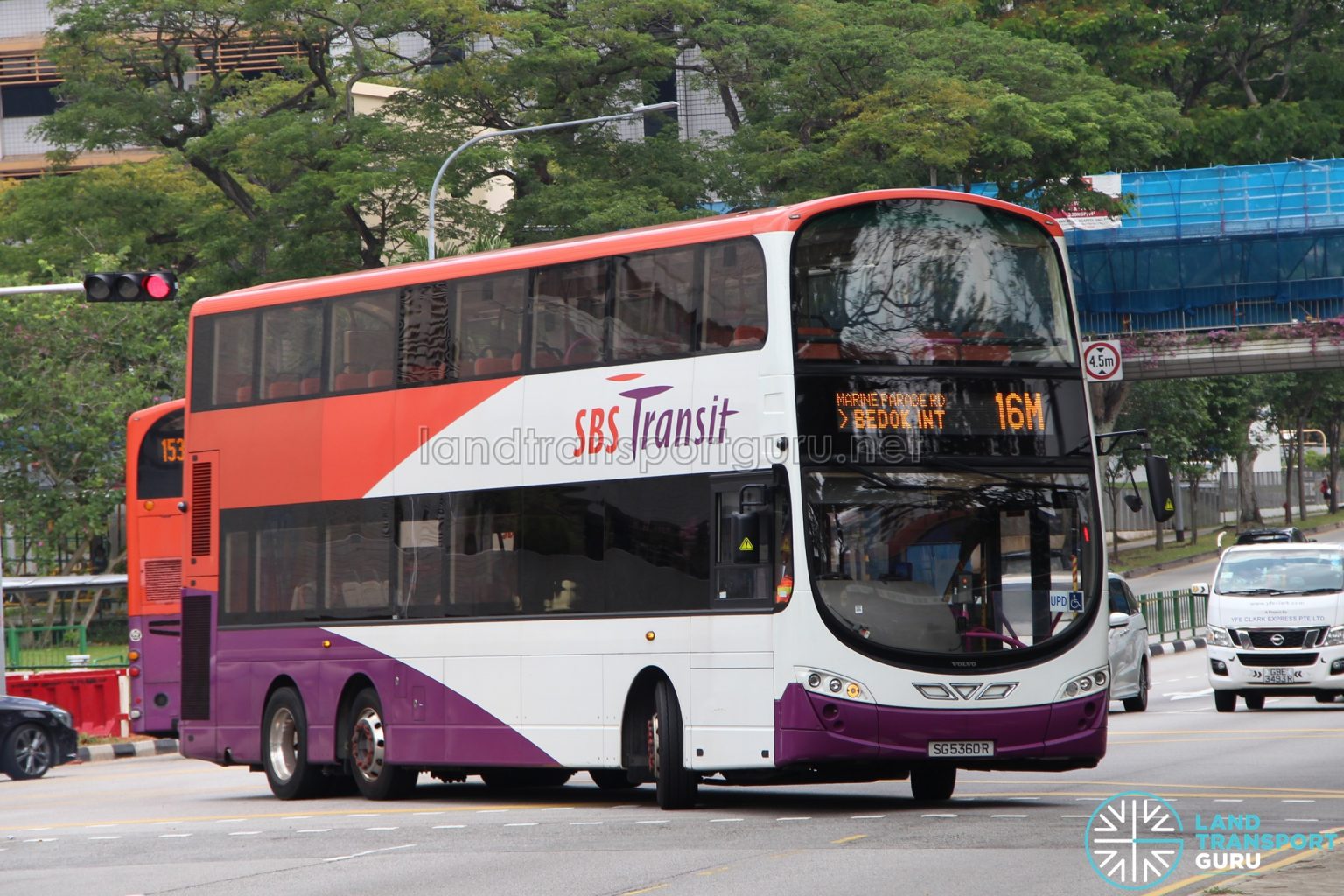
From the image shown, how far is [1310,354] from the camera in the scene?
62.5 metres

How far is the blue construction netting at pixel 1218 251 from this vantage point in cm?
6053

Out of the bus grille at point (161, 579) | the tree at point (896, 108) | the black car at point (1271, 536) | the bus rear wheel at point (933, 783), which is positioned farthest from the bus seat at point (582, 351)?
the tree at point (896, 108)

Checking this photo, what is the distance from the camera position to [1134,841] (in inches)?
470

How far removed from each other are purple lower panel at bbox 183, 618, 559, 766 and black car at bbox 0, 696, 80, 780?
4643 mm

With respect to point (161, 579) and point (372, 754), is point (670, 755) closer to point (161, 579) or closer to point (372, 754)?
point (372, 754)

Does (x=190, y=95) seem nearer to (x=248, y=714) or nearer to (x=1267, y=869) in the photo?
(x=248, y=714)

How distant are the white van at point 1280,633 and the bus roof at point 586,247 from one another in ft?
33.9

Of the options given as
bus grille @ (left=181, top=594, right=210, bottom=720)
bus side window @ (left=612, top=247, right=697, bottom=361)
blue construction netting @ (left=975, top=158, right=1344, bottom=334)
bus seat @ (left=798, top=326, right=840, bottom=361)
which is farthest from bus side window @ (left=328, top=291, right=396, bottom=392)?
blue construction netting @ (left=975, top=158, right=1344, bottom=334)

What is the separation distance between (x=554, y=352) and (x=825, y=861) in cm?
583

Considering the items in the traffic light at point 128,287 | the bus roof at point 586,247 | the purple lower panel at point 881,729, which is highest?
the traffic light at point 128,287

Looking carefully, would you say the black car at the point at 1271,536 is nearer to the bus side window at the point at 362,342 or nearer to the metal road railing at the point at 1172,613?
the metal road railing at the point at 1172,613

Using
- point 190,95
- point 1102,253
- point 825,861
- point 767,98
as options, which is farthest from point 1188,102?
point 825,861

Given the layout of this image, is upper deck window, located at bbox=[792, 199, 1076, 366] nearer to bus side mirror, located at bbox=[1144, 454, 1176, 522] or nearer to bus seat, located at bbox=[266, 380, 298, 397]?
bus side mirror, located at bbox=[1144, 454, 1176, 522]

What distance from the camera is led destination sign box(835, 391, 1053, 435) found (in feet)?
46.9
